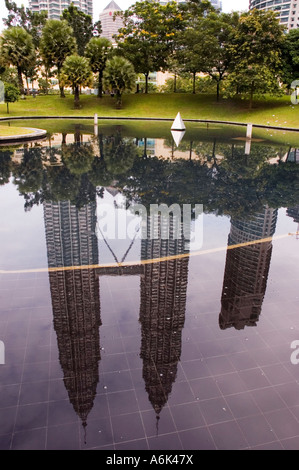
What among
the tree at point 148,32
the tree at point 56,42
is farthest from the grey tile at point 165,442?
the tree at point 148,32

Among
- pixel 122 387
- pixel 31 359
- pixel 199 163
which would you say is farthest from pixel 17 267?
pixel 199 163

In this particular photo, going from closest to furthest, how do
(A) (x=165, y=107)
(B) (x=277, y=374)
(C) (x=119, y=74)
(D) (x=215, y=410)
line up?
1. (D) (x=215, y=410)
2. (B) (x=277, y=374)
3. (C) (x=119, y=74)
4. (A) (x=165, y=107)

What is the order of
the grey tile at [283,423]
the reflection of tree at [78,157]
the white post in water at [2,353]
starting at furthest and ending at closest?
the reflection of tree at [78,157], the white post in water at [2,353], the grey tile at [283,423]

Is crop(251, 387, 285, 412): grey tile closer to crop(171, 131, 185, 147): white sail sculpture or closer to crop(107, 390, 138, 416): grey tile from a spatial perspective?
crop(107, 390, 138, 416): grey tile

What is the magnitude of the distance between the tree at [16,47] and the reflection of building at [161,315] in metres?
51.9

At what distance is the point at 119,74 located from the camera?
51.8 metres

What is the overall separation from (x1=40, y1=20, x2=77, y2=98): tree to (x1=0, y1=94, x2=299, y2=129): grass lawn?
420cm

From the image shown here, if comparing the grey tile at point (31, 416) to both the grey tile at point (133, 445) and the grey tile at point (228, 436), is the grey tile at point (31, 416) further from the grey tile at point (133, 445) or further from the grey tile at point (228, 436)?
the grey tile at point (228, 436)

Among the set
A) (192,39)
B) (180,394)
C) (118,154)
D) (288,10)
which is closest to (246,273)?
(180,394)

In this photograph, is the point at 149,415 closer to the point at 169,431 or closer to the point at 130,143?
the point at 169,431

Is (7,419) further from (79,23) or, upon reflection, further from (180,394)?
(79,23)

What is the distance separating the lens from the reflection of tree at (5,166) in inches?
707

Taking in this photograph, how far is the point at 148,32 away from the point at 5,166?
145ft

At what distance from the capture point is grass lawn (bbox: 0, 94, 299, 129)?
159 ft
